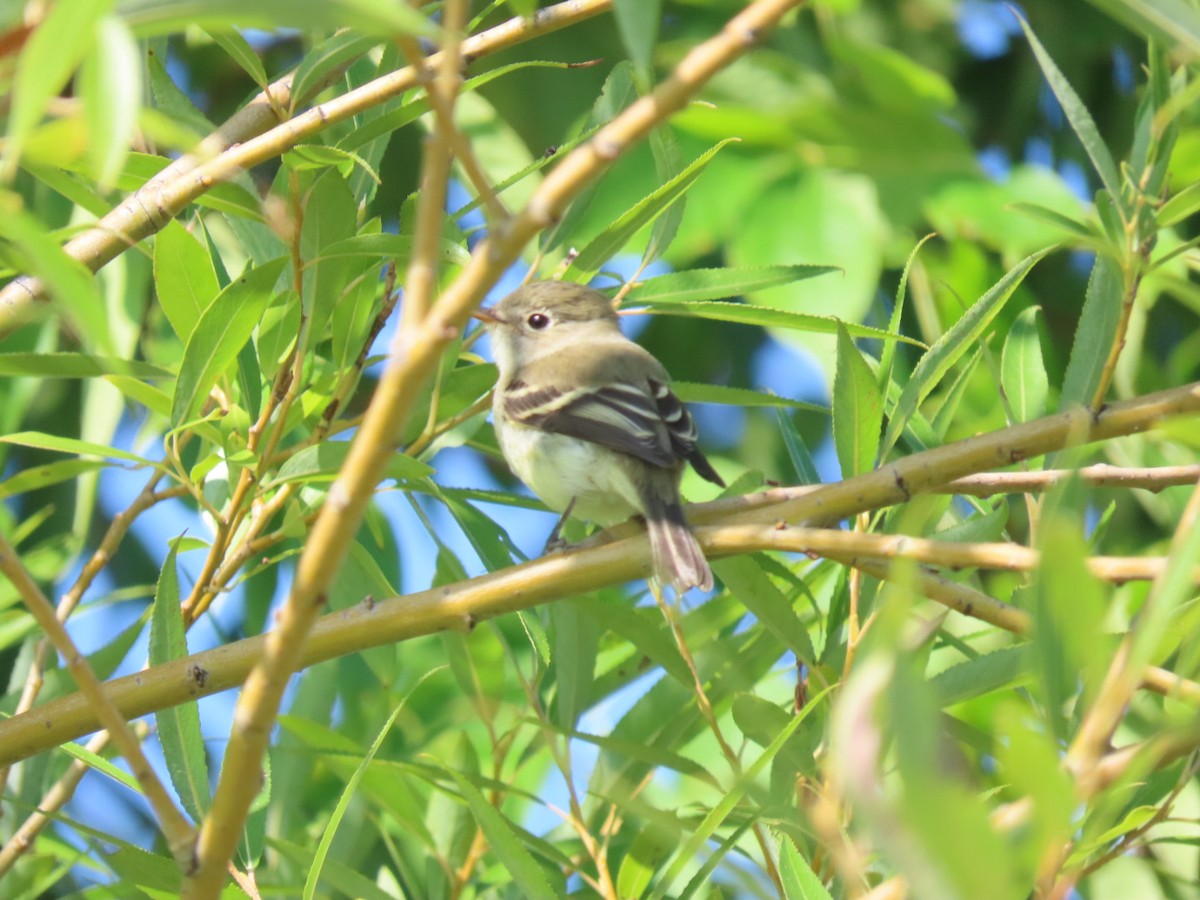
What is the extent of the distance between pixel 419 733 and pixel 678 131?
77.2 inches

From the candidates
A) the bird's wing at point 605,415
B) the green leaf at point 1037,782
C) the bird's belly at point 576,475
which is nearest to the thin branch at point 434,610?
the green leaf at point 1037,782

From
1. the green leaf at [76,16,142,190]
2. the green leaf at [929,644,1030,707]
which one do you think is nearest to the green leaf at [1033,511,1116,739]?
the green leaf at [76,16,142,190]

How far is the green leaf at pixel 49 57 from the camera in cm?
78

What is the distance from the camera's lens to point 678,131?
3912mm

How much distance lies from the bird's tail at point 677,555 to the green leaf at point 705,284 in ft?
1.09

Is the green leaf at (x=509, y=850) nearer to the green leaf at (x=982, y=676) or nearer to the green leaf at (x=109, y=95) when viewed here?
the green leaf at (x=982, y=676)

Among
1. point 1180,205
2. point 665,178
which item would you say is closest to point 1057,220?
point 1180,205

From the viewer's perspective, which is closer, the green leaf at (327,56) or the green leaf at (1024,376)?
the green leaf at (327,56)

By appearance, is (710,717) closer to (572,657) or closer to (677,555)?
(677,555)

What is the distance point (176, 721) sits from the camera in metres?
1.72

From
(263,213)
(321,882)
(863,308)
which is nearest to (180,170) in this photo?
(263,213)

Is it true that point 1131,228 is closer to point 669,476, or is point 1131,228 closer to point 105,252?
point 669,476

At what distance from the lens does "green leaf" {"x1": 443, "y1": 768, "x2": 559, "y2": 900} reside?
1538 mm

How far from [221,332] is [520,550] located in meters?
0.52
